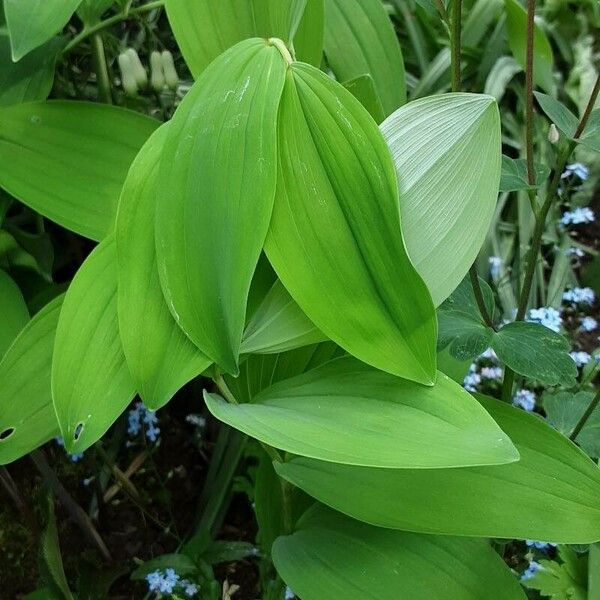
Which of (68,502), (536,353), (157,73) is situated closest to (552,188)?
(536,353)

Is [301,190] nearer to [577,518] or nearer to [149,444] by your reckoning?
[577,518]

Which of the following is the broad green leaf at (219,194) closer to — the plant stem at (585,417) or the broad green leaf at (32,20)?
the broad green leaf at (32,20)

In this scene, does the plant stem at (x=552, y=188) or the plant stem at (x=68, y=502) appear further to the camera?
the plant stem at (x=68, y=502)

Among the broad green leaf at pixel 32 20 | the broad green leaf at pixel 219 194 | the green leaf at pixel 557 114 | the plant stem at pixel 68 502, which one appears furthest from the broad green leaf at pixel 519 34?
the plant stem at pixel 68 502

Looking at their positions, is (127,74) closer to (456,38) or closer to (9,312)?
(9,312)

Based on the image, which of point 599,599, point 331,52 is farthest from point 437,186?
point 599,599

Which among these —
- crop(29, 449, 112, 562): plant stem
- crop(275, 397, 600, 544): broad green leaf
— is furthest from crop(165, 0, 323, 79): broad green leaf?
crop(29, 449, 112, 562): plant stem

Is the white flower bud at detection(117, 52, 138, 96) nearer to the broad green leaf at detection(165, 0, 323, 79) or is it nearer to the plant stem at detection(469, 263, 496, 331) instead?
the broad green leaf at detection(165, 0, 323, 79)
